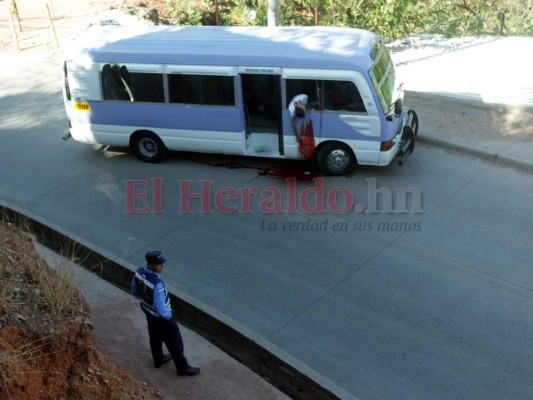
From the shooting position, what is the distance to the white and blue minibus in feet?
35.6

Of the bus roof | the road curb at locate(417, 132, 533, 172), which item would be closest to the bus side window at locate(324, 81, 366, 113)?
the bus roof

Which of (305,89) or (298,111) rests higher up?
(305,89)

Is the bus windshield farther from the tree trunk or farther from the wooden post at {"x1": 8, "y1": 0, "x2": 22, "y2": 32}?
the wooden post at {"x1": 8, "y1": 0, "x2": 22, "y2": 32}

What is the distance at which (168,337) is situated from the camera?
6.84 meters

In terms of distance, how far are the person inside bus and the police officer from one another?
4.91m

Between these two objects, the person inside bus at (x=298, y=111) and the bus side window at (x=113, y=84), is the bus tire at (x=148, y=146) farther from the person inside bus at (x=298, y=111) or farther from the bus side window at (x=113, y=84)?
the person inside bus at (x=298, y=111)

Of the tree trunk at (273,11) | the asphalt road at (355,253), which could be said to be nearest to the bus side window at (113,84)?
the asphalt road at (355,253)

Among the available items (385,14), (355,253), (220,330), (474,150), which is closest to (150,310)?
(220,330)

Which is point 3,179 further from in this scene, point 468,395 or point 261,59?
point 468,395

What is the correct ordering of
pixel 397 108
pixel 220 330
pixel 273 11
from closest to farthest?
pixel 220 330, pixel 397 108, pixel 273 11

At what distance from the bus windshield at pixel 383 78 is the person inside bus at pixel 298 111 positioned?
1.18 m

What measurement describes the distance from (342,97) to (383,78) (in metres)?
0.89

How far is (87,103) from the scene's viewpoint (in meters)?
12.2

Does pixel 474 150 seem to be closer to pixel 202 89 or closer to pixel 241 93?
pixel 241 93
